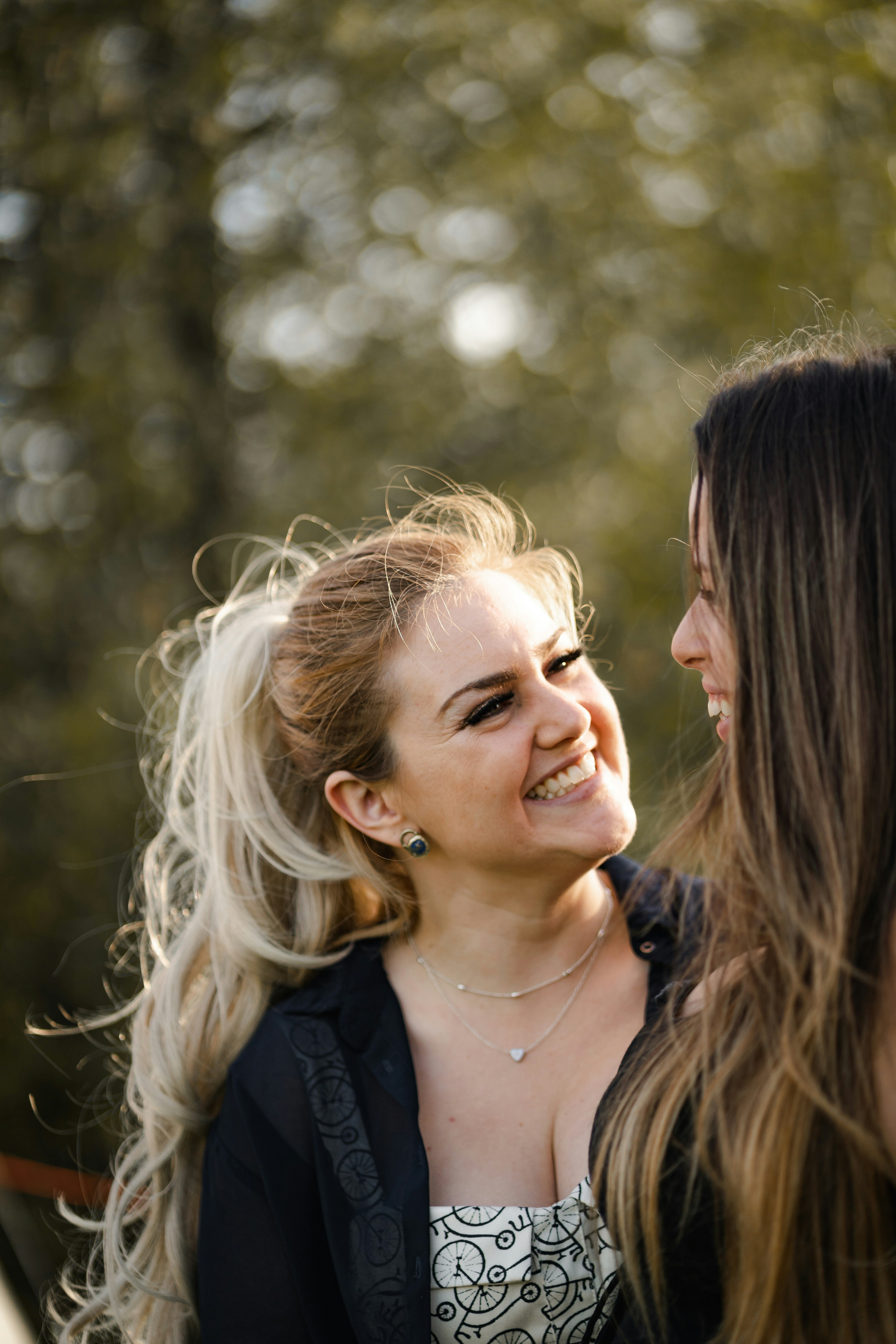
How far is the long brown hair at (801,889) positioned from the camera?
1.34 metres

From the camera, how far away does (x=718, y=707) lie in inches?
68.9

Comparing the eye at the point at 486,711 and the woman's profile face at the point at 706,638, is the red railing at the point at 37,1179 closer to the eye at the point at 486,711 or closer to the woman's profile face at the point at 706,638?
the eye at the point at 486,711

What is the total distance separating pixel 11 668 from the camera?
5242 millimetres

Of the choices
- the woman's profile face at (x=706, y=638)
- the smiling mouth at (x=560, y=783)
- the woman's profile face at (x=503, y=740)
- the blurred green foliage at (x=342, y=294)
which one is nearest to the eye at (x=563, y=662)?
the woman's profile face at (x=503, y=740)

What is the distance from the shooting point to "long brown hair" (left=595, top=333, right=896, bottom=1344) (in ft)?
4.39

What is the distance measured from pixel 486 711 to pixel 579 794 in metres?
0.25

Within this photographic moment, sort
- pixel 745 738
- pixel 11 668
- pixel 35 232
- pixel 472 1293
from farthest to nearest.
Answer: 1. pixel 11 668
2. pixel 35 232
3. pixel 472 1293
4. pixel 745 738

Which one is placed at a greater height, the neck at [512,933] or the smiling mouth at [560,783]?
the smiling mouth at [560,783]

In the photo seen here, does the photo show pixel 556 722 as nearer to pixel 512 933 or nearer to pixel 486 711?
pixel 486 711

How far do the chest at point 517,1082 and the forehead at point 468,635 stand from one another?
74cm

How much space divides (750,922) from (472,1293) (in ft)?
3.03

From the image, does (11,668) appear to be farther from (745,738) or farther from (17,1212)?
(745,738)

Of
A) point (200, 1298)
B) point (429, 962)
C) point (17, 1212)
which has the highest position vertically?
point (429, 962)

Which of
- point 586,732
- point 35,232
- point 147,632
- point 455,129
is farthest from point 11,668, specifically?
point 586,732
